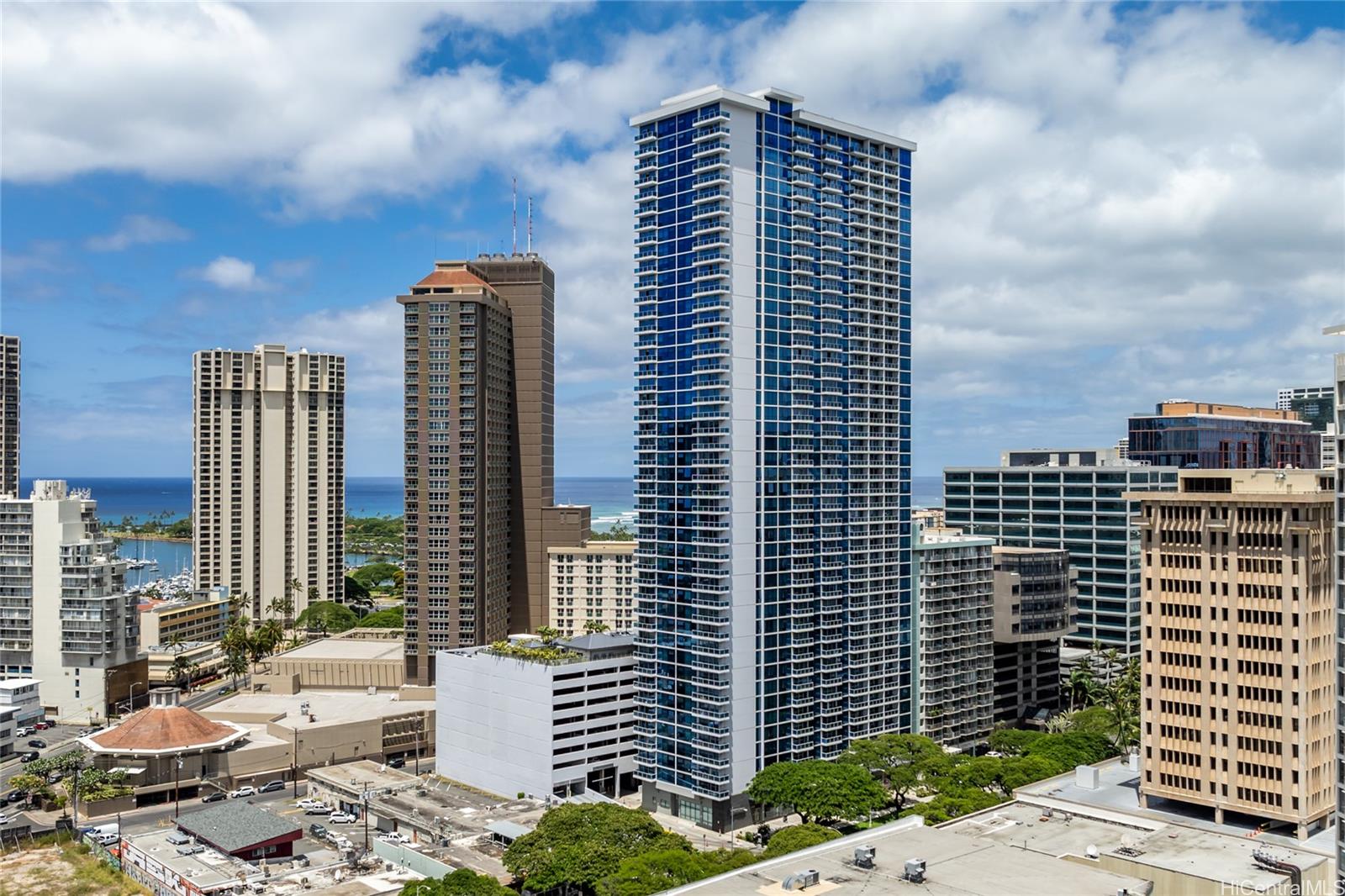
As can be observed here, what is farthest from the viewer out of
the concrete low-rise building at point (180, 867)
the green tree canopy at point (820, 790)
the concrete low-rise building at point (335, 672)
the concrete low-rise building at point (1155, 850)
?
the concrete low-rise building at point (335, 672)

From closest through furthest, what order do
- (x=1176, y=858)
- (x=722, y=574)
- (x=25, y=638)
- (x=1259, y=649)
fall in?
(x=1176, y=858) < (x=1259, y=649) < (x=722, y=574) < (x=25, y=638)

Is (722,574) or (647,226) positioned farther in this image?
(647,226)

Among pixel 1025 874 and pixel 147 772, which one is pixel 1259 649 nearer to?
pixel 1025 874

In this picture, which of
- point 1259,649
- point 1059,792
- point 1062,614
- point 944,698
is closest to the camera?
point 1259,649

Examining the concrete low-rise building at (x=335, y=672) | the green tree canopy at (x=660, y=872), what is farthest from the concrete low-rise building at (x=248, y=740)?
the green tree canopy at (x=660, y=872)

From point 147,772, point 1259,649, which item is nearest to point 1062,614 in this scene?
point 1259,649

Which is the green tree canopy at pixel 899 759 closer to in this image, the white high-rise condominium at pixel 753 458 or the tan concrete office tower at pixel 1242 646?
the white high-rise condominium at pixel 753 458

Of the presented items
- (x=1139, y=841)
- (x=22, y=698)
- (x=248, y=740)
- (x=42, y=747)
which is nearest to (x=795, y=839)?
(x=1139, y=841)
